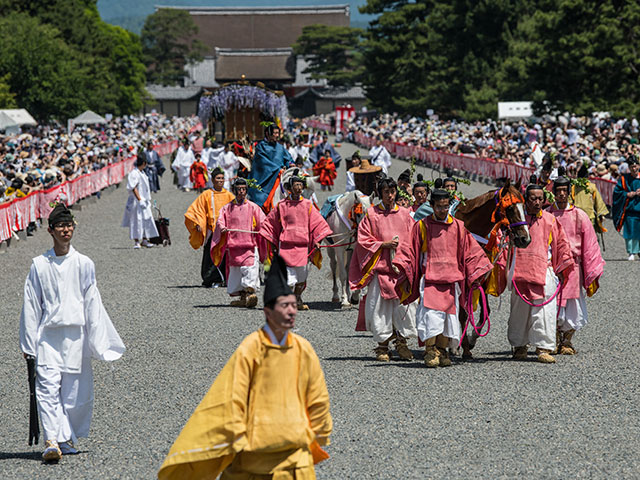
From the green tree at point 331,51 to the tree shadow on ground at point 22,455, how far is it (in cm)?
8779

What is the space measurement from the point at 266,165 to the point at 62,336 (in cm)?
895

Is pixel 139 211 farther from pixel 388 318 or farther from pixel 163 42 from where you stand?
pixel 163 42

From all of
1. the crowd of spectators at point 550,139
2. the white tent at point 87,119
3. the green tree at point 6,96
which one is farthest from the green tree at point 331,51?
the green tree at point 6,96

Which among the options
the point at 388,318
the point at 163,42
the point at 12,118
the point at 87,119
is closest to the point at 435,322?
the point at 388,318

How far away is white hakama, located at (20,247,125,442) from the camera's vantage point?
21.4ft

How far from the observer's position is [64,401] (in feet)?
21.7

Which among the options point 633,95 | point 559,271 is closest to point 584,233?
point 559,271

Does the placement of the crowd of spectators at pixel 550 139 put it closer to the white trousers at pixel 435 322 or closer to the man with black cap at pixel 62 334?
the white trousers at pixel 435 322

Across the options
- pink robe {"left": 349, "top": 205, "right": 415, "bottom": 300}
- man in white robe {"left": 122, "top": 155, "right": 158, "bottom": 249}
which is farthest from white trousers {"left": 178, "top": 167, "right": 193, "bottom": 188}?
pink robe {"left": 349, "top": 205, "right": 415, "bottom": 300}

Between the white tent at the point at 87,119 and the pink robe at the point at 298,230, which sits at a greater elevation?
the white tent at the point at 87,119

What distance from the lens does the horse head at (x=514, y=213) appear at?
880cm

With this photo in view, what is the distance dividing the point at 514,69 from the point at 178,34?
6489 centimetres

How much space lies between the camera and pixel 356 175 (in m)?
14.1

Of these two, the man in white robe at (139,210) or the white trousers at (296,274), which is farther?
the man in white robe at (139,210)
